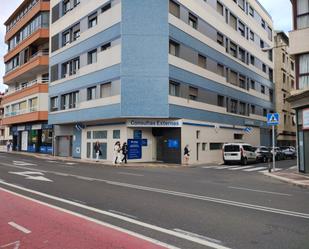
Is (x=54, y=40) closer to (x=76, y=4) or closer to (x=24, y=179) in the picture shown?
(x=76, y=4)

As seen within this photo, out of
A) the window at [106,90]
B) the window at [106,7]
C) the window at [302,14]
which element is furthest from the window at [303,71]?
the window at [106,7]

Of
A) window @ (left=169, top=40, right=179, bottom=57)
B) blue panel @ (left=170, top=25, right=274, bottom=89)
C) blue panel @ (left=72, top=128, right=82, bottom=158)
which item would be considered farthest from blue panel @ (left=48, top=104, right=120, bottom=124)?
blue panel @ (left=170, top=25, right=274, bottom=89)

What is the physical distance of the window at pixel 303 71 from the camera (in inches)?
763

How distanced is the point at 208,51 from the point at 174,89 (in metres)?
7.00

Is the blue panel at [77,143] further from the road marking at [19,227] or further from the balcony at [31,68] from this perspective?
the road marking at [19,227]

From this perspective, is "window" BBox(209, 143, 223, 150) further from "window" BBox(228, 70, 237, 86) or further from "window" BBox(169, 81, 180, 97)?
"window" BBox(228, 70, 237, 86)

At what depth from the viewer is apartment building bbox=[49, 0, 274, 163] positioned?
90.5 ft

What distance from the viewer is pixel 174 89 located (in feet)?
95.3

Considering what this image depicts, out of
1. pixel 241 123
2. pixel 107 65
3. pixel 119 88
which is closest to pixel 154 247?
pixel 119 88

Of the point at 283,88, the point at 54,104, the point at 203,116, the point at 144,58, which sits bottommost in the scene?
the point at 203,116

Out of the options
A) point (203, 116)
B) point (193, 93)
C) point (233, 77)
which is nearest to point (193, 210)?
point (193, 93)

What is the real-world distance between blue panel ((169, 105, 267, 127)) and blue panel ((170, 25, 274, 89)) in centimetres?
556

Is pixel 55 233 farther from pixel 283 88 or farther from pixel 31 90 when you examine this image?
pixel 283 88

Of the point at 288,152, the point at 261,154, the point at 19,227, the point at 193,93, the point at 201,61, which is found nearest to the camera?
the point at 19,227
